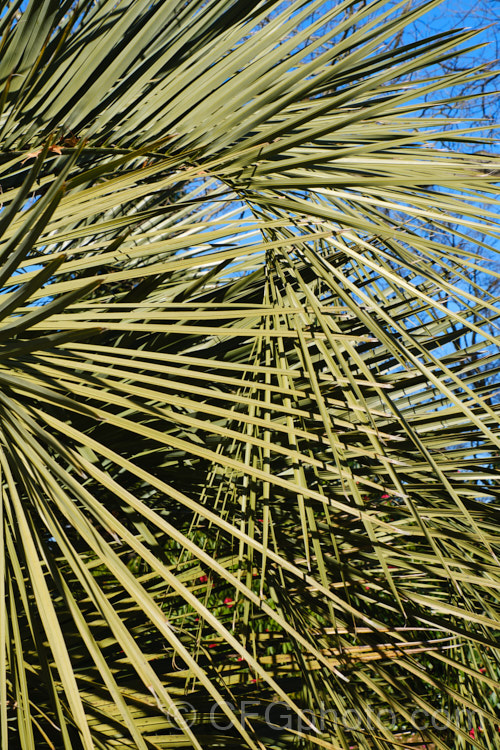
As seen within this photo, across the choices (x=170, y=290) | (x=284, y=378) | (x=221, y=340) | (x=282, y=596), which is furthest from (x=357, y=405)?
(x=170, y=290)

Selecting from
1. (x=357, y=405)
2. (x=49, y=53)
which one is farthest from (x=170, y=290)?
(x=357, y=405)

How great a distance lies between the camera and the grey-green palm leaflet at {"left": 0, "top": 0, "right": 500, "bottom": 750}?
1.57 feet

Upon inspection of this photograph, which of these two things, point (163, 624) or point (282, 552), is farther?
point (282, 552)

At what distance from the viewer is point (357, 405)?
22.6 inches

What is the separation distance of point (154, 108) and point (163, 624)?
0.60m

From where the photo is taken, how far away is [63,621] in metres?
Answer: 0.86

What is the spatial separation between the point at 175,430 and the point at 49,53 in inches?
20.2

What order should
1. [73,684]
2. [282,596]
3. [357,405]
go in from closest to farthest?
[73,684] < [357,405] < [282,596]

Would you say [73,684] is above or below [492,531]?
below

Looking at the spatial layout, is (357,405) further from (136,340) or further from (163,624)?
(136,340)

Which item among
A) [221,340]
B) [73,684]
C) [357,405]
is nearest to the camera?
[73,684]

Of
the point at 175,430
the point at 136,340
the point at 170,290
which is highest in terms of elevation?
the point at 170,290

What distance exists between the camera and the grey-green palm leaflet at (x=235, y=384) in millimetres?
480

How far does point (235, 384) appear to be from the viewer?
21.5 inches
